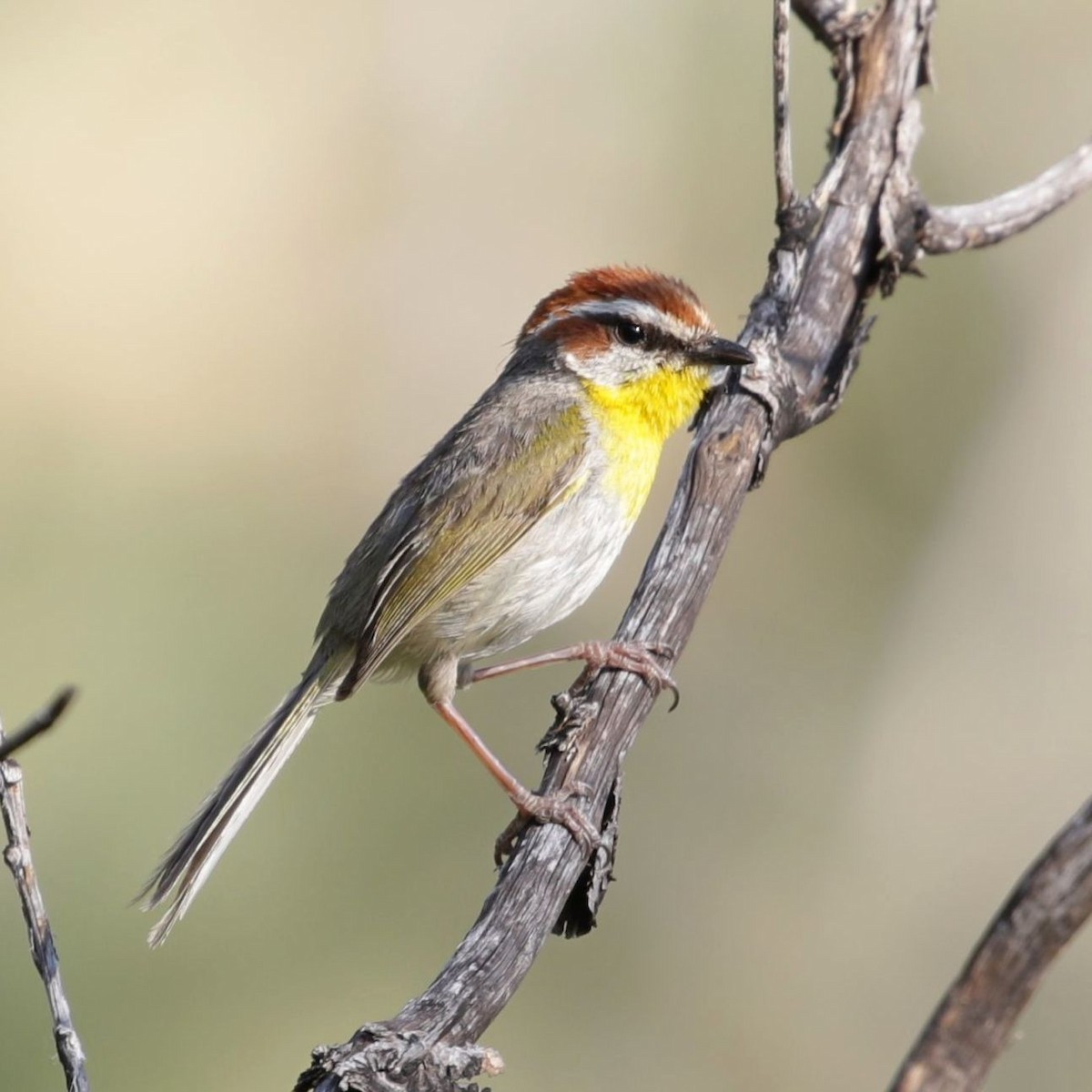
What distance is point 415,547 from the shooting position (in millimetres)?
4715

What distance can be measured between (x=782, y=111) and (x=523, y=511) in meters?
1.46

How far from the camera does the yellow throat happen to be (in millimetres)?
4711

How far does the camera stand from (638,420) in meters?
4.82

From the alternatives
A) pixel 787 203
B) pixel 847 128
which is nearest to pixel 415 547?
pixel 787 203

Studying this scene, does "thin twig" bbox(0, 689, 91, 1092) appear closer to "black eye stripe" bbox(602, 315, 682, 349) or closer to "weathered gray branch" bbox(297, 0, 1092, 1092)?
"weathered gray branch" bbox(297, 0, 1092, 1092)

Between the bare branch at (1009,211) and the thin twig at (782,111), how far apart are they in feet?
2.18

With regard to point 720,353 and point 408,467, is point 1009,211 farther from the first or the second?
point 408,467

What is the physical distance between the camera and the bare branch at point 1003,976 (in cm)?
192

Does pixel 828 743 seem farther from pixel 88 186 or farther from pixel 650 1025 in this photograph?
pixel 88 186

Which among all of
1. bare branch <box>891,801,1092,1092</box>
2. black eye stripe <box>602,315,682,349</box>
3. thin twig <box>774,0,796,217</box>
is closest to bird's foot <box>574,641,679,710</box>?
black eye stripe <box>602,315,682,349</box>

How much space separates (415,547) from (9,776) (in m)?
2.26

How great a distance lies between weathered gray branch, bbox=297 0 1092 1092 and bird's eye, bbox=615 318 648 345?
1.18 feet

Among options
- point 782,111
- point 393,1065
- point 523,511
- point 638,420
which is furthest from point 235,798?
point 782,111

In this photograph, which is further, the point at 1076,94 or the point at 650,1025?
the point at 1076,94
